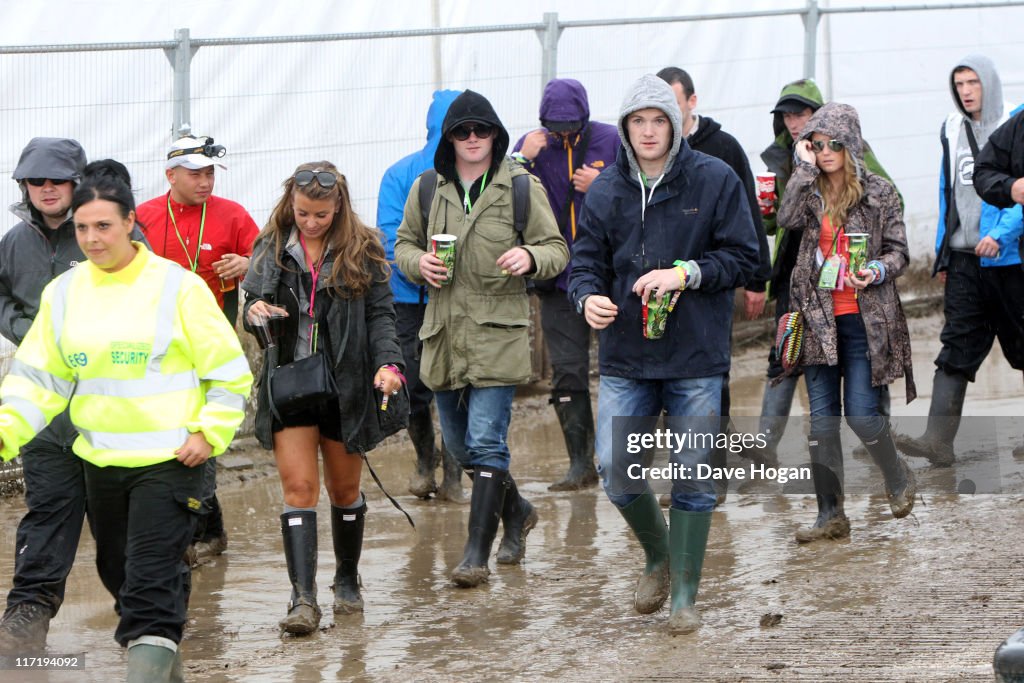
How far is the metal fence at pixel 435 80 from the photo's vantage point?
8758 millimetres

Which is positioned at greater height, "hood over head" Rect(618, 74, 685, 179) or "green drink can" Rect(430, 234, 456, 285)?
"hood over head" Rect(618, 74, 685, 179)

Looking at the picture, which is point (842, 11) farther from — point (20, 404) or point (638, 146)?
point (20, 404)

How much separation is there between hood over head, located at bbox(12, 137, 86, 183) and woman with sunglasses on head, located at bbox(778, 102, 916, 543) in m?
3.13

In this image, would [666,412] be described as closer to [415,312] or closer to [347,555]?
[347,555]

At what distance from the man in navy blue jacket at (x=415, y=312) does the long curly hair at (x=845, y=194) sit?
6.09ft

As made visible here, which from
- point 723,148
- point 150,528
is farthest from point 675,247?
point 723,148

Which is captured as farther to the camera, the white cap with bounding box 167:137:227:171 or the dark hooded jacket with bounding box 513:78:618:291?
the dark hooded jacket with bounding box 513:78:618:291

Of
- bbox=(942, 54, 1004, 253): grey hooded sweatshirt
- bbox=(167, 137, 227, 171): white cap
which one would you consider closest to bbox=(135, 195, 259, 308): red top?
bbox=(167, 137, 227, 171): white cap

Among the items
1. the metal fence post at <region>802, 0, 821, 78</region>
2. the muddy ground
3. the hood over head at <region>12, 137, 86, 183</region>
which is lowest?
the muddy ground

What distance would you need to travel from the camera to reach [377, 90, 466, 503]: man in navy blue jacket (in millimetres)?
8016

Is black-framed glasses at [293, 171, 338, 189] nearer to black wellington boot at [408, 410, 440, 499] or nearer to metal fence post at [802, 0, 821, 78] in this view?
black wellington boot at [408, 410, 440, 499]

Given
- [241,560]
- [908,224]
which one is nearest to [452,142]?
[241,560]

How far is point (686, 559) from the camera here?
6.02 metres

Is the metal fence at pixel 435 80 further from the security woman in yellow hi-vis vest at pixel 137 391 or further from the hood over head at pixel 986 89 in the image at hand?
the hood over head at pixel 986 89
